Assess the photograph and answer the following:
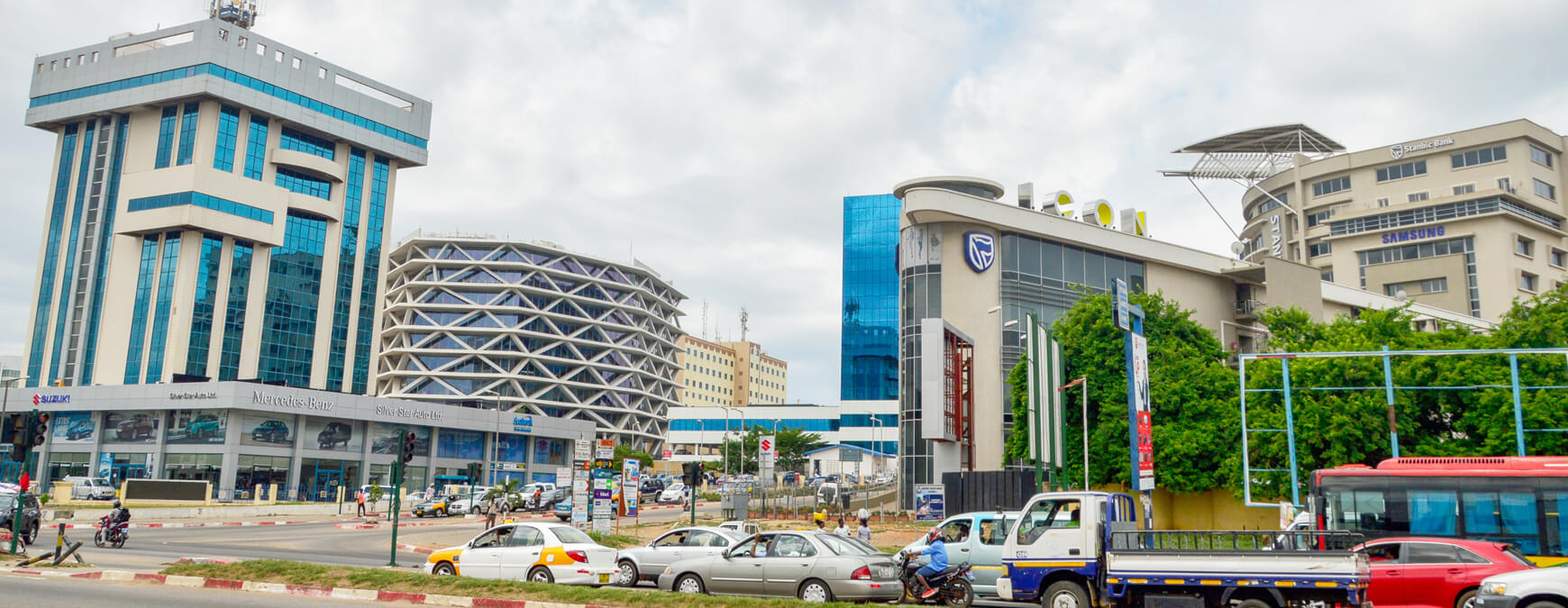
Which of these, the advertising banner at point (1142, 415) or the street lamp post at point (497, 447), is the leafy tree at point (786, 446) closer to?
the street lamp post at point (497, 447)

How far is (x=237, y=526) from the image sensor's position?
4541 cm

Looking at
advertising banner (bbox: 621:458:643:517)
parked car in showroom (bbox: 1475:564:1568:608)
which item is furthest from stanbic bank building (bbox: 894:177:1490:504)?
parked car in showroom (bbox: 1475:564:1568:608)

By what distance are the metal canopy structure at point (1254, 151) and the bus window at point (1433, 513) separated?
2619 inches

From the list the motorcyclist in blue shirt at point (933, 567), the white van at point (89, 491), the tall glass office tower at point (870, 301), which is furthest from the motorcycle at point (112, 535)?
the tall glass office tower at point (870, 301)

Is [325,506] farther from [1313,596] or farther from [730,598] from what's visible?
[1313,596]

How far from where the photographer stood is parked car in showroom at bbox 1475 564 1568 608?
12953 mm

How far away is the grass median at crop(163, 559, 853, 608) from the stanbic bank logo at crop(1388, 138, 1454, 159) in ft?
258

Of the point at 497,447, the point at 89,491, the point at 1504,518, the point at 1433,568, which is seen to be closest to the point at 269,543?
the point at 89,491

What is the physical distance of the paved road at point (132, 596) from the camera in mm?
15125

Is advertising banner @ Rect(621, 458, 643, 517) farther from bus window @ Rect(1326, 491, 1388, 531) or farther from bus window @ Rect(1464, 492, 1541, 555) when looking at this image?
bus window @ Rect(1464, 492, 1541, 555)

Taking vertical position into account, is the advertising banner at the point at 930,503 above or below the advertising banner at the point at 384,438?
below

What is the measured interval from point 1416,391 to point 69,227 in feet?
312

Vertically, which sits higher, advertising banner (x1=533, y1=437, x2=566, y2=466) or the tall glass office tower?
the tall glass office tower

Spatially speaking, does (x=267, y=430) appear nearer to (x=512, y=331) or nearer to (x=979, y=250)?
(x=512, y=331)
